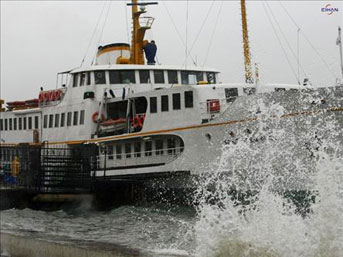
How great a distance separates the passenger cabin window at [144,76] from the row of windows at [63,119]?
303 centimetres

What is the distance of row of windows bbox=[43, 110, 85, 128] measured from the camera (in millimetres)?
28442

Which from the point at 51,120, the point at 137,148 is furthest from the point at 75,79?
the point at 137,148

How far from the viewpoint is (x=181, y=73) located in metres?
29.9

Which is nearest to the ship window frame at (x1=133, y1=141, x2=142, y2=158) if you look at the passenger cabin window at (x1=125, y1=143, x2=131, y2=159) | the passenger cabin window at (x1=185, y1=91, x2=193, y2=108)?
the passenger cabin window at (x1=125, y1=143, x2=131, y2=159)

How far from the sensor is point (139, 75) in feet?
95.5

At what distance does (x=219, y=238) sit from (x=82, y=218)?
47.8ft

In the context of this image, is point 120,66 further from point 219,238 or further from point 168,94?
point 219,238

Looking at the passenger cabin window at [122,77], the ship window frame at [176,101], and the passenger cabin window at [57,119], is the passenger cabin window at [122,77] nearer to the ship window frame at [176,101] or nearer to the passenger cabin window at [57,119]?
the passenger cabin window at [57,119]

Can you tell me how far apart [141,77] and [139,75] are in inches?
5.0

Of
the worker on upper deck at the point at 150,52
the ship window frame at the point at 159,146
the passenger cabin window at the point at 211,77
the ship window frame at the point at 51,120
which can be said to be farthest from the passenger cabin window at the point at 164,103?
the ship window frame at the point at 51,120

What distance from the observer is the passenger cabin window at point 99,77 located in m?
28.4

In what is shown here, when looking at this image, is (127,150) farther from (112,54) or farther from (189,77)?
(112,54)

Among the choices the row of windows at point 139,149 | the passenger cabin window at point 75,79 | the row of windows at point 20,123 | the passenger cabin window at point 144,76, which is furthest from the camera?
the row of windows at point 20,123

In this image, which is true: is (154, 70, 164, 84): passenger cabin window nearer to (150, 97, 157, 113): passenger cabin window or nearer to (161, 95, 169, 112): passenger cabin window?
(150, 97, 157, 113): passenger cabin window
